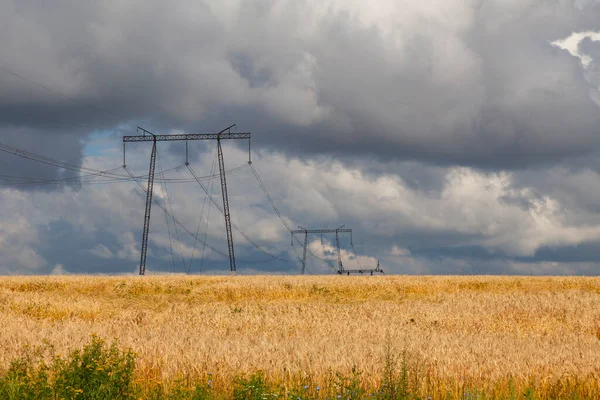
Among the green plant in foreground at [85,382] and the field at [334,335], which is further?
the field at [334,335]

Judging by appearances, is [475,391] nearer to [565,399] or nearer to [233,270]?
[565,399]

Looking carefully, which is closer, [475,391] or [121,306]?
[475,391]

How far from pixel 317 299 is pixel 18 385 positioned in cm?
2819

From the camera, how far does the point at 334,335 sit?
2055 cm

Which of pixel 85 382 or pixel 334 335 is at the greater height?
pixel 334 335

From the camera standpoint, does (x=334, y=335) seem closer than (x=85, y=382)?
No

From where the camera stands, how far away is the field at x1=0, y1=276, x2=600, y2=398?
12.6 metres

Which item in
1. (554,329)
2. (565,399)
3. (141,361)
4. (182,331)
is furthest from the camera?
(554,329)

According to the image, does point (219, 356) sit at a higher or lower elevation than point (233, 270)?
lower

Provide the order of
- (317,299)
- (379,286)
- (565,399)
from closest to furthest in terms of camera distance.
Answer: (565,399) → (317,299) → (379,286)

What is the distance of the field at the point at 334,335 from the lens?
1263 centimetres

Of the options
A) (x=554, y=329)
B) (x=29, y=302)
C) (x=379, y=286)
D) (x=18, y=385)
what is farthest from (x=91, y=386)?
(x=379, y=286)

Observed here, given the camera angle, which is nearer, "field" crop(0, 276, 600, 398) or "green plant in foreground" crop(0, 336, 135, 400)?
"green plant in foreground" crop(0, 336, 135, 400)

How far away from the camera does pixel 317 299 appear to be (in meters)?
38.1
